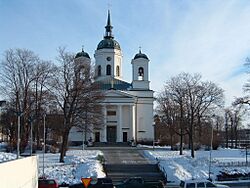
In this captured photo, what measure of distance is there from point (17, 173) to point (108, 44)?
74738mm

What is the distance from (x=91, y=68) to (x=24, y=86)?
9.81 meters

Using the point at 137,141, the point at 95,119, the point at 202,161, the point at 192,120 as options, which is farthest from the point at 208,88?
the point at 137,141

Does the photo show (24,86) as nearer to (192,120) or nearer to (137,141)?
(192,120)

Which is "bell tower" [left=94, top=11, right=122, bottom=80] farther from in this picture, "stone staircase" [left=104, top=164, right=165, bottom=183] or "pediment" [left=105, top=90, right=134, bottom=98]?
"stone staircase" [left=104, top=164, right=165, bottom=183]

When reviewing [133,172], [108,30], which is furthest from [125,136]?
[133,172]

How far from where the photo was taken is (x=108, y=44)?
83.8 m

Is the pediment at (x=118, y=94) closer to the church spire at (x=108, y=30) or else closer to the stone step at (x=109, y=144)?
the stone step at (x=109, y=144)

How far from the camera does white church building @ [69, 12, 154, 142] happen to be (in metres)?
74.6

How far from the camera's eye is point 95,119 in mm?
39406

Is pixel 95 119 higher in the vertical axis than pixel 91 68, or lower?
lower

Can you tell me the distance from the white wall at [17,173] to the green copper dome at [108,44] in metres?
71.2

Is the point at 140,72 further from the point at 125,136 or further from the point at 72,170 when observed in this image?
the point at 72,170

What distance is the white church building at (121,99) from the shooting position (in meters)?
74.6

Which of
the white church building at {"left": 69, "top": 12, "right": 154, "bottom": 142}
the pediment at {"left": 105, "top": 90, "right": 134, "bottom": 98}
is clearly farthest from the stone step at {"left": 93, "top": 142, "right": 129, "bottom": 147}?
the pediment at {"left": 105, "top": 90, "right": 134, "bottom": 98}
